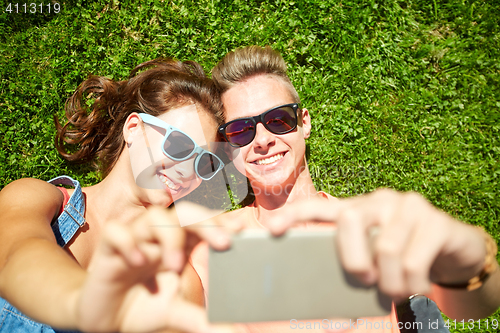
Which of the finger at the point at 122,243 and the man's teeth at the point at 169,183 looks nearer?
the finger at the point at 122,243

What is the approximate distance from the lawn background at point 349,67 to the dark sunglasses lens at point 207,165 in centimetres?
145

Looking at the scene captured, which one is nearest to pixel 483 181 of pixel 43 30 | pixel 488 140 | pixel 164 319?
pixel 488 140

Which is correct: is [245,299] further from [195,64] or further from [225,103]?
[195,64]

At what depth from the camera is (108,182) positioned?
2906 mm

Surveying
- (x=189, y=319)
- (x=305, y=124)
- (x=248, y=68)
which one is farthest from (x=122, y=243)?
(x=305, y=124)

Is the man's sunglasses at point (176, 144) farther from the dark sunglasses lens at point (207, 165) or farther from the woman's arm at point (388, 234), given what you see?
the woman's arm at point (388, 234)

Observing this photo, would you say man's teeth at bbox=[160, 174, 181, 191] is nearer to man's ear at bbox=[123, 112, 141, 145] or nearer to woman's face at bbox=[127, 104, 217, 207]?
woman's face at bbox=[127, 104, 217, 207]

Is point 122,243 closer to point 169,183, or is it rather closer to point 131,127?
point 169,183

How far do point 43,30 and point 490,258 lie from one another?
16.6 feet

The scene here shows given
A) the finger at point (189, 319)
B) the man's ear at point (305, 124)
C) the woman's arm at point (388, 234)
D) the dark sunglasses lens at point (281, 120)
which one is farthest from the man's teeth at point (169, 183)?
the woman's arm at point (388, 234)

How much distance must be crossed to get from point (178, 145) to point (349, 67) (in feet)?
8.18

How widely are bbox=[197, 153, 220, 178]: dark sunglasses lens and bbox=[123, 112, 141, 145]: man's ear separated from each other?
0.72 m

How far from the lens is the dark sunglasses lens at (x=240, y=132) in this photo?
9.09 feet

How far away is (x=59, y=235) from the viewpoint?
257cm
